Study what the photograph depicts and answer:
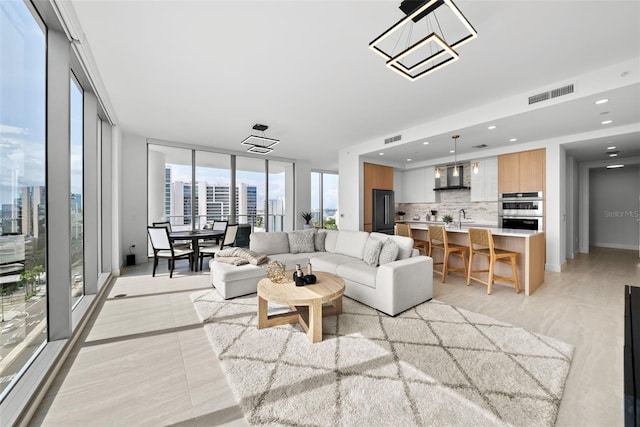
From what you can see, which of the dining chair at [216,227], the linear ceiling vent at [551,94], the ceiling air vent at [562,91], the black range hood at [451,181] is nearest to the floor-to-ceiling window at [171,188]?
the dining chair at [216,227]

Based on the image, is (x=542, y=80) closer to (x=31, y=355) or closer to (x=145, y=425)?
(x=145, y=425)

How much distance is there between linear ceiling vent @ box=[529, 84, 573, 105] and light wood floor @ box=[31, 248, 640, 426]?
2.69 meters

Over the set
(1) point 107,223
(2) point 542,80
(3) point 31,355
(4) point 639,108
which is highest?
(2) point 542,80

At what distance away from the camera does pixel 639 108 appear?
3.51 metres

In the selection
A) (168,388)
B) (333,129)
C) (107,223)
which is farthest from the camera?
(333,129)

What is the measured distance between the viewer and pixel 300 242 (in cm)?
473

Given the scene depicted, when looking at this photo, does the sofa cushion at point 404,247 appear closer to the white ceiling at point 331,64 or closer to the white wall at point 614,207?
the white ceiling at point 331,64

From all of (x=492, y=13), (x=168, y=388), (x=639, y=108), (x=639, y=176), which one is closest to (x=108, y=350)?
(x=168, y=388)

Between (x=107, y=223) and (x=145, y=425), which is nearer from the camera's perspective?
(x=145, y=425)

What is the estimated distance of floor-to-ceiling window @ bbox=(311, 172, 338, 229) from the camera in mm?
10227

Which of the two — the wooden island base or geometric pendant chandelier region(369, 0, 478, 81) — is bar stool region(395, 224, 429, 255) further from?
geometric pendant chandelier region(369, 0, 478, 81)

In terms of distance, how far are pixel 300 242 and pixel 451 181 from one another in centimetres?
482

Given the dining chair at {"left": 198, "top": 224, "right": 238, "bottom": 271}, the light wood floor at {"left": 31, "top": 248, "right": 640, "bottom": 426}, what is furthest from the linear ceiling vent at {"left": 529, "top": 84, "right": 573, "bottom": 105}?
the dining chair at {"left": 198, "top": 224, "right": 238, "bottom": 271}

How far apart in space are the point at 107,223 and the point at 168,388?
408 cm
